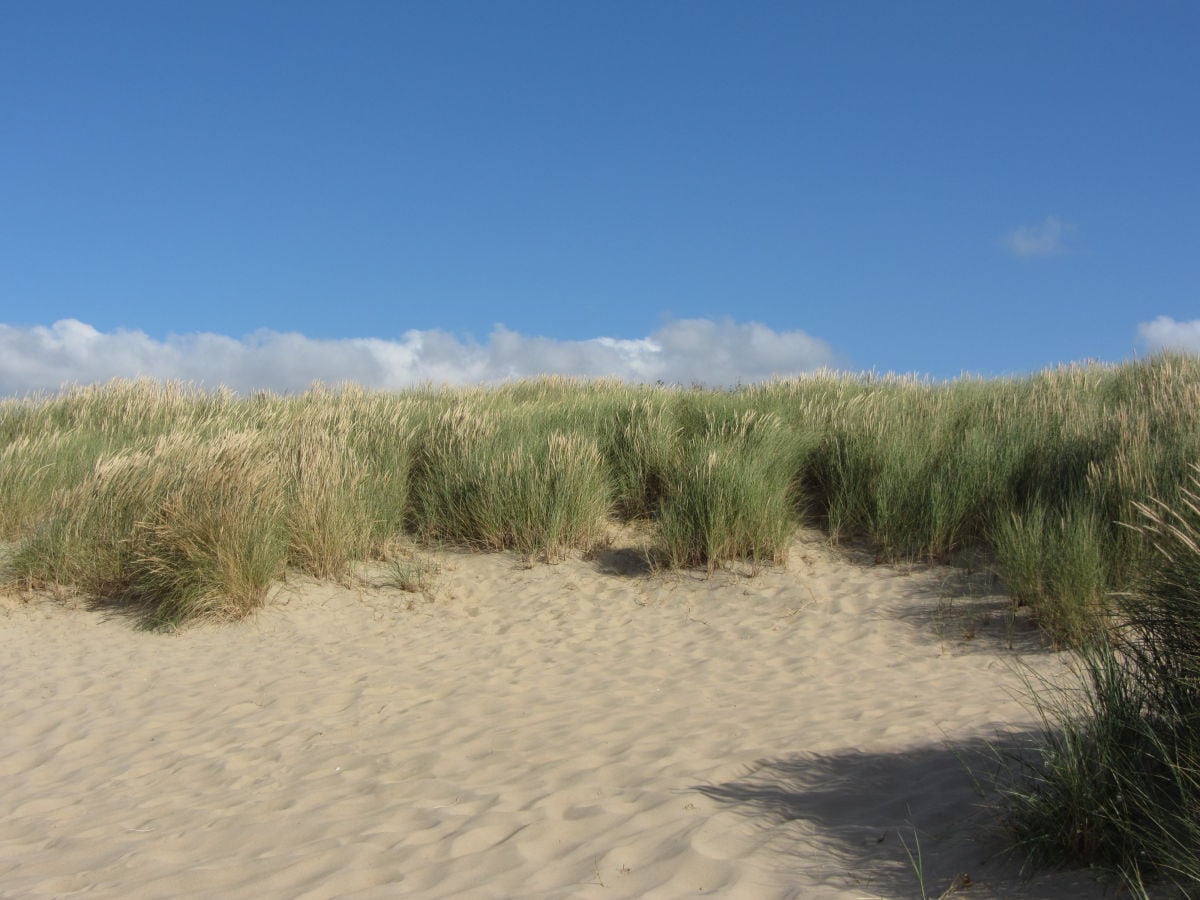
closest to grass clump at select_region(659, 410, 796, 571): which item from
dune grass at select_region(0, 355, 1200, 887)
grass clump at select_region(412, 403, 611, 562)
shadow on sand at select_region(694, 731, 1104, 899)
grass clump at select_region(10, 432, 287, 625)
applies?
dune grass at select_region(0, 355, 1200, 887)

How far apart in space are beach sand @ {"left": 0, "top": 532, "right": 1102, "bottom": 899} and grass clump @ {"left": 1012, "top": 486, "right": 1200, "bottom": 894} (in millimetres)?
187

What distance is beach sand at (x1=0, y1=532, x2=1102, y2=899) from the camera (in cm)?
380

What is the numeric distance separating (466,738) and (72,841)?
2.10 meters

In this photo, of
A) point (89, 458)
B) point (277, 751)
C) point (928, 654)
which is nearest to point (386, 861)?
point (277, 751)

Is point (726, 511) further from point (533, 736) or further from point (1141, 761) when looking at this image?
point (1141, 761)

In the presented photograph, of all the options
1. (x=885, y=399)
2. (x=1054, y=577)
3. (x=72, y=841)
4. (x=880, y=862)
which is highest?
(x=885, y=399)

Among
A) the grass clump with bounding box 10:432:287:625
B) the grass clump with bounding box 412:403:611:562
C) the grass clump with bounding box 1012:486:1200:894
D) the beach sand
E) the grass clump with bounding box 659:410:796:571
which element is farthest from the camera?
the grass clump with bounding box 412:403:611:562

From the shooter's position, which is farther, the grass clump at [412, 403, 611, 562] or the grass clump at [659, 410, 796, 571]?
the grass clump at [412, 403, 611, 562]

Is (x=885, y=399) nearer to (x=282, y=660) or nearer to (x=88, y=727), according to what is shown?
(x=282, y=660)

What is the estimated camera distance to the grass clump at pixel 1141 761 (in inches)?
117

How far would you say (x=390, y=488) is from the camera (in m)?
10.2

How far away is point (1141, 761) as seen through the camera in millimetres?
3189

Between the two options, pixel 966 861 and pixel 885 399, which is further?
pixel 885 399

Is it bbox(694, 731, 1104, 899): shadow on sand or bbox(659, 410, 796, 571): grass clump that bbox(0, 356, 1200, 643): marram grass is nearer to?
bbox(659, 410, 796, 571): grass clump
